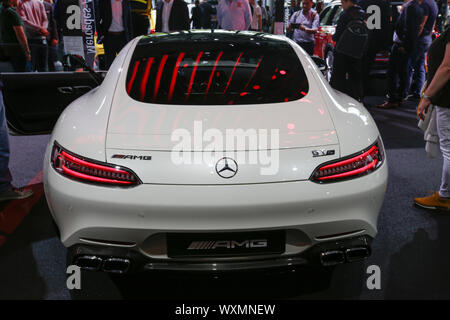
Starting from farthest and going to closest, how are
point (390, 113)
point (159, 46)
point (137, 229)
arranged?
point (390, 113)
point (159, 46)
point (137, 229)

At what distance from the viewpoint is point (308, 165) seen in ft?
5.78

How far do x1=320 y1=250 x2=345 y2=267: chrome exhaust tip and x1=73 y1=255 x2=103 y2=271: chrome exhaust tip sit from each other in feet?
3.09

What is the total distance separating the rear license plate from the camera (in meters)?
1.76

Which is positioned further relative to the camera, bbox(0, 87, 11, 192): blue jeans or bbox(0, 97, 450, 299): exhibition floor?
bbox(0, 87, 11, 192): blue jeans

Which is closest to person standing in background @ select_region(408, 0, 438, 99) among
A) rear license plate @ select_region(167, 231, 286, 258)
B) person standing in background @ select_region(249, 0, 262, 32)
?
person standing in background @ select_region(249, 0, 262, 32)

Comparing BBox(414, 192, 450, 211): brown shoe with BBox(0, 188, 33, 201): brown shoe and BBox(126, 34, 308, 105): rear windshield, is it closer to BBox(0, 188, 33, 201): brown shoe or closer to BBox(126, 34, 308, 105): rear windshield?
BBox(126, 34, 308, 105): rear windshield

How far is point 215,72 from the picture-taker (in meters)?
2.71

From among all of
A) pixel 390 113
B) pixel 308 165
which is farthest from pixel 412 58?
pixel 308 165

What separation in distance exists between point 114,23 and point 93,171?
5.64m

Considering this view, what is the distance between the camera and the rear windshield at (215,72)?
229cm

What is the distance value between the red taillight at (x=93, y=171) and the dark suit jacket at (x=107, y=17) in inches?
215

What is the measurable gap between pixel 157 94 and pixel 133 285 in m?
1.04

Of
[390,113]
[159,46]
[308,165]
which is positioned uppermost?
[159,46]
